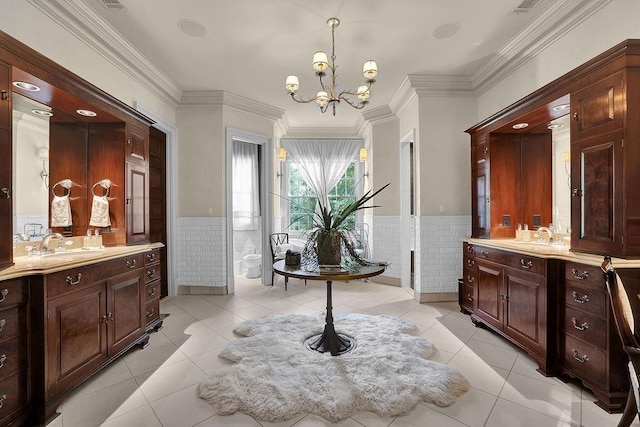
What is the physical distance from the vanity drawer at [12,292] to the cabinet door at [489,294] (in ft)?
12.8

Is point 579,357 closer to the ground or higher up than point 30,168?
closer to the ground

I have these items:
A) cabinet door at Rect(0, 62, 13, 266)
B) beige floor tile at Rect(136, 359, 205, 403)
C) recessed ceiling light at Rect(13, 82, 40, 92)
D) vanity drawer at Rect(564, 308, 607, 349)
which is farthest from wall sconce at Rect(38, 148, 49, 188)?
vanity drawer at Rect(564, 308, 607, 349)

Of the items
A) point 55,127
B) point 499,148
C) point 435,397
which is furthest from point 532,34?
point 55,127

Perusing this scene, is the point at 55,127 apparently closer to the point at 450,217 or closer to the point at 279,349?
the point at 279,349

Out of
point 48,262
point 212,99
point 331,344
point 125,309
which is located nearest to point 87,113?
point 48,262

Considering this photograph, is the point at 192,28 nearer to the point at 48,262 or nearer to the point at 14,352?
the point at 48,262

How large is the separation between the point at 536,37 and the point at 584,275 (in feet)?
8.28

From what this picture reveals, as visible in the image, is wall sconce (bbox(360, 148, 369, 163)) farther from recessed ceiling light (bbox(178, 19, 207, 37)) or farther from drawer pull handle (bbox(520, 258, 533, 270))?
drawer pull handle (bbox(520, 258, 533, 270))

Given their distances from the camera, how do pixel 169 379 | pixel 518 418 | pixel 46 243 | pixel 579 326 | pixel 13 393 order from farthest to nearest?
1. pixel 46 243
2. pixel 169 379
3. pixel 579 326
4. pixel 518 418
5. pixel 13 393

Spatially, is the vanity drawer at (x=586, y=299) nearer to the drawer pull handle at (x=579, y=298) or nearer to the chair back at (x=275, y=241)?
the drawer pull handle at (x=579, y=298)

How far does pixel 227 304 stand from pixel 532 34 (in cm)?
496

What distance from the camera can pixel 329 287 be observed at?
2.72m

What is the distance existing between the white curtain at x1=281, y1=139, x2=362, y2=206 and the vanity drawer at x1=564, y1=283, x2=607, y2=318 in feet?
15.4

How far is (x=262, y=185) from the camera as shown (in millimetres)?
5312
